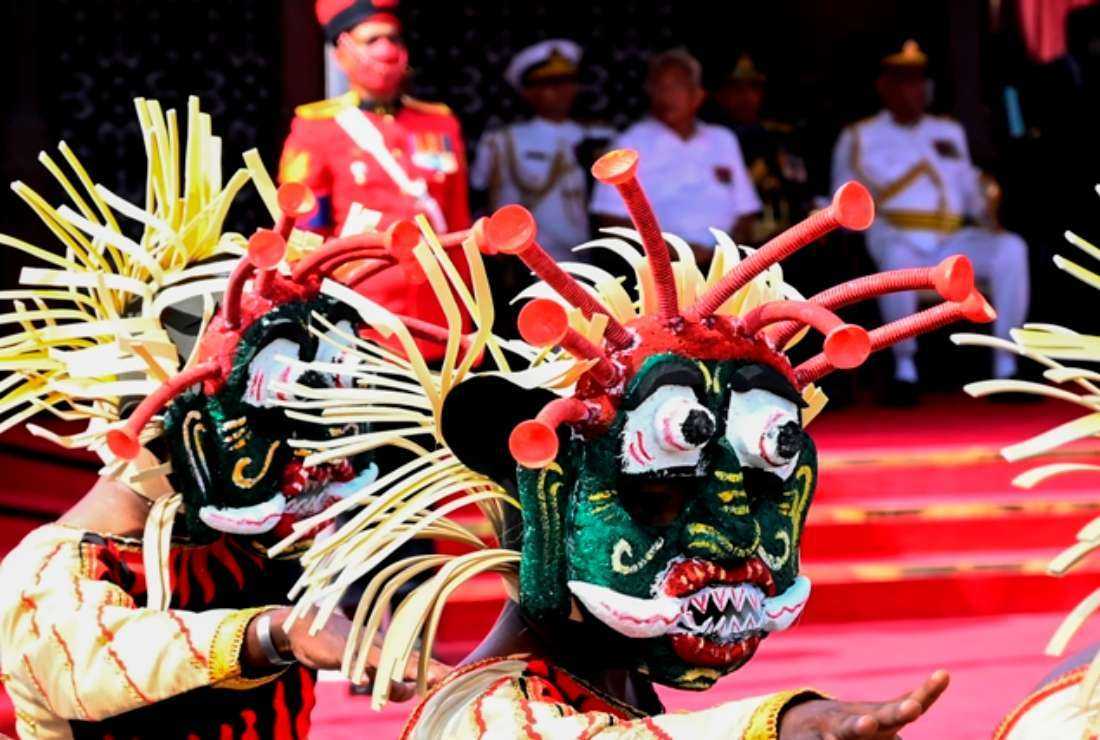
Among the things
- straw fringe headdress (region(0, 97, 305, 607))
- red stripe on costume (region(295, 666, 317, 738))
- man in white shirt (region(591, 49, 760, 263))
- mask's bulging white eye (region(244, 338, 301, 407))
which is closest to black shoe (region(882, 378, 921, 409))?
man in white shirt (region(591, 49, 760, 263))

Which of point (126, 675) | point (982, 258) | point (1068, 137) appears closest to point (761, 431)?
point (126, 675)

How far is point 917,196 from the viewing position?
8227 millimetres

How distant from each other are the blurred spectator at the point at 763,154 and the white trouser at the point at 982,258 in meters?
0.36

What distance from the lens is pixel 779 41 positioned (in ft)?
33.7

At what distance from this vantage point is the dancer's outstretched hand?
1908 mm

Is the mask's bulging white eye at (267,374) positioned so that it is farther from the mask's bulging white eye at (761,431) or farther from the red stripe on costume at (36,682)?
the mask's bulging white eye at (761,431)

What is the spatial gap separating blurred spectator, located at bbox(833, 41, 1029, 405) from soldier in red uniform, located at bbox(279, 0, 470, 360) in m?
3.06

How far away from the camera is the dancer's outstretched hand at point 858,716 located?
191 cm

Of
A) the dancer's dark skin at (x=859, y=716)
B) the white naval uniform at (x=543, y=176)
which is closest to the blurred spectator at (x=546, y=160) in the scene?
the white naval uniform at (x=543, y=176)

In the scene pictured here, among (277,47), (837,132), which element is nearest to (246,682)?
(277,47)

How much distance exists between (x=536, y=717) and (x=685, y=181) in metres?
5.30

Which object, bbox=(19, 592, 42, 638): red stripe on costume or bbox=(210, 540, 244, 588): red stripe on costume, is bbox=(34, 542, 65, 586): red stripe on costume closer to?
bbox=(19, 592, 42, 638): red stripe on costume

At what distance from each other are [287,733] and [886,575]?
10.7 feet

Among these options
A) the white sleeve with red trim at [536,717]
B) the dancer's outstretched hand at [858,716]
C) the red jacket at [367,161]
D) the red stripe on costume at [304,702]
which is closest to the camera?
the dancer's outstretched hand at [858,716]
